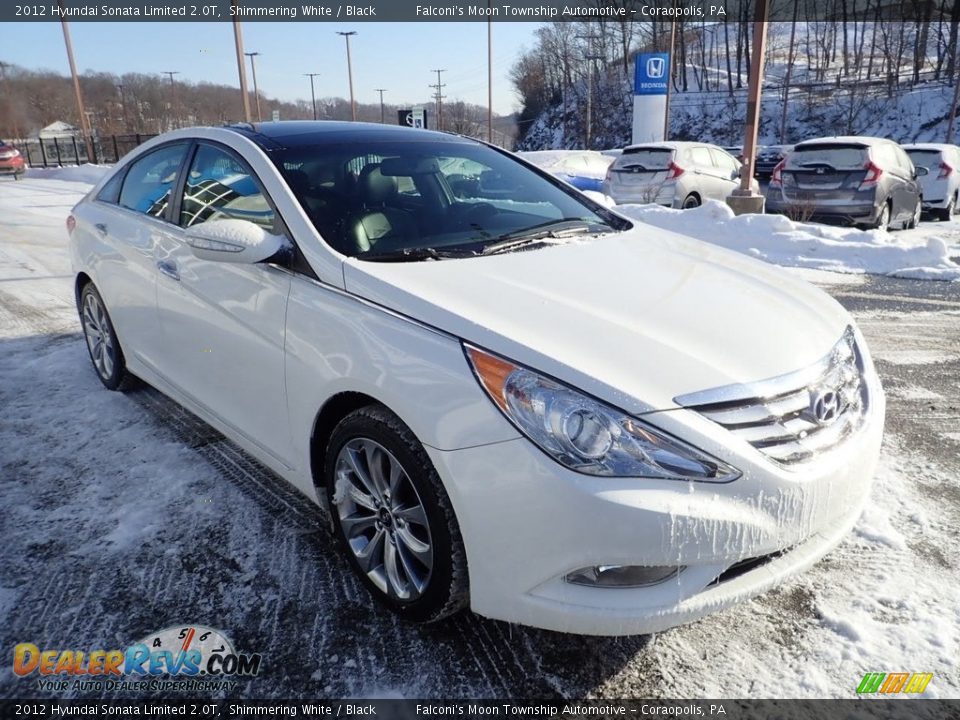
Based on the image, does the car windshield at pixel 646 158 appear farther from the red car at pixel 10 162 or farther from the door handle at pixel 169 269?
the red car at pixel 10 162

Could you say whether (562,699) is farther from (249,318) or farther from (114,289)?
(114,289)

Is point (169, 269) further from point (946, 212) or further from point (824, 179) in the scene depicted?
point (946, 212)

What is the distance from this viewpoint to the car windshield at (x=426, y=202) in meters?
2.59

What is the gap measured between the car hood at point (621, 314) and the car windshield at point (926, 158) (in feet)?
44.8

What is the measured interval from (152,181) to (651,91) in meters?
26.7

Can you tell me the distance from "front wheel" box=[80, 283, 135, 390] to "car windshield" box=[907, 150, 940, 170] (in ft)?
48.2

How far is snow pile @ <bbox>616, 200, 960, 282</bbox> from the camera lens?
771cm

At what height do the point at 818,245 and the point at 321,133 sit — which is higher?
the point at 321,133

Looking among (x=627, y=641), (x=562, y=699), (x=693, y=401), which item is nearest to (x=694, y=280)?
(x=693, y=401)

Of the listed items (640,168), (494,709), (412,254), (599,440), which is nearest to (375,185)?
(412,254)

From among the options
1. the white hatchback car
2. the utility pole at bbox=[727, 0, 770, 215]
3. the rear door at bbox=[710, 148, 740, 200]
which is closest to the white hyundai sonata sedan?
the utility pole at bbox=[727, 0, 770, 215]

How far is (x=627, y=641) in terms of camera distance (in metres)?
2.19

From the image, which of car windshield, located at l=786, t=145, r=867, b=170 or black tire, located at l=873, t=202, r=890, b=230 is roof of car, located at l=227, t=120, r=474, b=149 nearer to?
car windshield, located at l=786, t=145, r=867, b=170

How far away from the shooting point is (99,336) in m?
4.30
